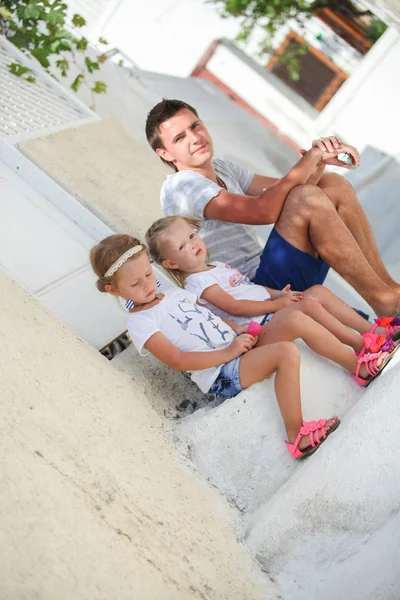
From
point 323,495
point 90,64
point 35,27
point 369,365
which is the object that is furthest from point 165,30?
point 323,495

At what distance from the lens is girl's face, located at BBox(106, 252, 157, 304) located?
198cm

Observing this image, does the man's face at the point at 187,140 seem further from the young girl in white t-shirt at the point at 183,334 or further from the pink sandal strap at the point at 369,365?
the pink sandal strap at the point at 369,365

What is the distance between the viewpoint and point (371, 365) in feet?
6.06

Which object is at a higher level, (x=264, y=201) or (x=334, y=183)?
(x=334, y=183)

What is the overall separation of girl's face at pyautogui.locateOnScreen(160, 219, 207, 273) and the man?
0.16m

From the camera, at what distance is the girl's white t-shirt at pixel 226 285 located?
2.14 meters

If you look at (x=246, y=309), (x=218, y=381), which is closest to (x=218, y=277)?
(x=246, y=309)

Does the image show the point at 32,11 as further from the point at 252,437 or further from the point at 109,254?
the point at 252,437

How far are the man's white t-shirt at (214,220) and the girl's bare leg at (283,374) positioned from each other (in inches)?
23.5

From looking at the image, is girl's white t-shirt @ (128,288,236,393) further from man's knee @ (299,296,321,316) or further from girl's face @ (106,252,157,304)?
man's knee @ (299,296,321,316)

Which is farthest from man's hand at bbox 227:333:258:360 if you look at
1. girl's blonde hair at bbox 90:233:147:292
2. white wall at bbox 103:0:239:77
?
white wall at bbox 103:0:239:77

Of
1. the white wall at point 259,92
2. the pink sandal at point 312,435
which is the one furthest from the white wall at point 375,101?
the pink sandal at point 312,435

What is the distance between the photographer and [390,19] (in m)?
5.11

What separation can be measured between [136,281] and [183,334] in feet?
0.78
